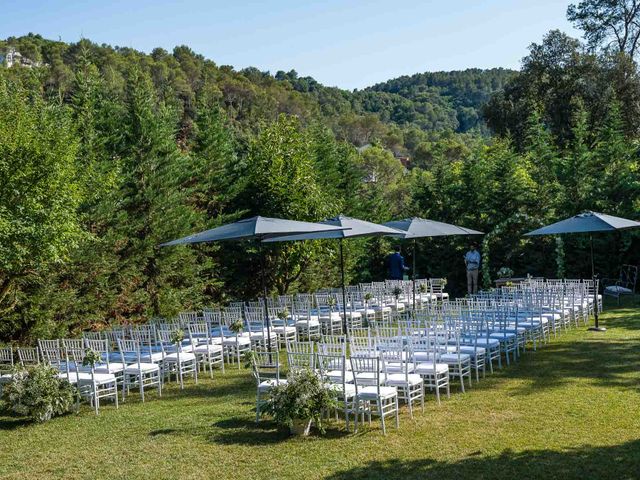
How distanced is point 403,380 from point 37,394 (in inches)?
193

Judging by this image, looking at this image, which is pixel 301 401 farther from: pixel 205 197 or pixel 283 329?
pixel 205 197

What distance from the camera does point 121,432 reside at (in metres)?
8.39

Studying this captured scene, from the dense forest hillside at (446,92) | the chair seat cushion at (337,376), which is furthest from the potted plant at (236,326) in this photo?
the dense forest hillside at (446,92)

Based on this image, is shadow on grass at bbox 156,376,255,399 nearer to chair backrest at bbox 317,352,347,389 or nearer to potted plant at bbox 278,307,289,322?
chair backrest at bbox 317,352,347,389

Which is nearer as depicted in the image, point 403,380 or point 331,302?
point 403,380

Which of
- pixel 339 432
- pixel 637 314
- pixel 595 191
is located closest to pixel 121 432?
pixel 339 432

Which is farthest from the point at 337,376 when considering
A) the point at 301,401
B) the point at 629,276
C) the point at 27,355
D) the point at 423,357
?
the point at 629,276

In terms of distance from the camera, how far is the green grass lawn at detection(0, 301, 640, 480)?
6.55 meters

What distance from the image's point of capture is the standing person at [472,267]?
2088 cm

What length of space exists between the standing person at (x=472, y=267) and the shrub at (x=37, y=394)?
1435 cm

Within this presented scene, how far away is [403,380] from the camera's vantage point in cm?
851

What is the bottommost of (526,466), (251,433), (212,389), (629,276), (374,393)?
(526,466)

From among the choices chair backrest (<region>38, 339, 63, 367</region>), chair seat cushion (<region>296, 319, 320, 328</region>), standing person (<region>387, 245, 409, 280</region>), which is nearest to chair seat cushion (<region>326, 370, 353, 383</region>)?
chair backrest (<region>38, 339, 63, 367</region>)

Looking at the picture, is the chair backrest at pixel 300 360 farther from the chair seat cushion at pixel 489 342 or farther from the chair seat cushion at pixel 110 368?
the chair seat cushion at pixel 489 342
